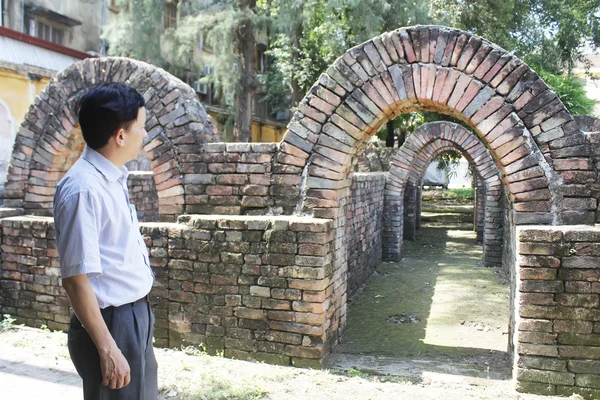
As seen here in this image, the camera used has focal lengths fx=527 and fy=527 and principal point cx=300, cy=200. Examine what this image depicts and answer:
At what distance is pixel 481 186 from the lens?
12.9 m

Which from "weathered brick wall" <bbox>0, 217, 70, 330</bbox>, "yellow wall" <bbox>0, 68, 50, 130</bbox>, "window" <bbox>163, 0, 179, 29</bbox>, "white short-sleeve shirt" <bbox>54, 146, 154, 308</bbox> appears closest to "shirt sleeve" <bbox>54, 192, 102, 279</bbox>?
"white short-sleeve shirt" <bbox>54, 146, 154, 308</bbox>

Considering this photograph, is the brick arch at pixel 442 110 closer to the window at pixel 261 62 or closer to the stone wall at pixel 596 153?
the stone wall at pixel 596 153

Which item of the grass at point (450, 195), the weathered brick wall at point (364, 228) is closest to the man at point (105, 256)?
the weathered brick wall at point (364, 228)

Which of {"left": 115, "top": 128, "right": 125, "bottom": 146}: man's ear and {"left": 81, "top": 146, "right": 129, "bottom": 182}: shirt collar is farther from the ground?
{"left": 115, "top": 128, "right": 125, "bottom": 146}: man's ear

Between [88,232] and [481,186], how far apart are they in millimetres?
12102

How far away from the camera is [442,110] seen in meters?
4.50

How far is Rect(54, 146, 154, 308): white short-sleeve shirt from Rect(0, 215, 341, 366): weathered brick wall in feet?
6.66

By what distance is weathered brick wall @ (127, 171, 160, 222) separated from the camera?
8758 millimetres

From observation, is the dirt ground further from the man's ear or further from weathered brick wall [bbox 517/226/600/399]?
the man's ear

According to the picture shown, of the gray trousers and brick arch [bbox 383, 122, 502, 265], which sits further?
brick arch [bbox 383, 122, 502, 265]

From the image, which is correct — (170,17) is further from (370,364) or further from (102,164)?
(102,164)

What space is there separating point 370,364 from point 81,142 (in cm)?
374

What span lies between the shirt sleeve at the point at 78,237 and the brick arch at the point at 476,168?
30.4 ft

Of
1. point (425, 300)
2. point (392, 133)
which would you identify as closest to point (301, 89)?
point (392, 133)
